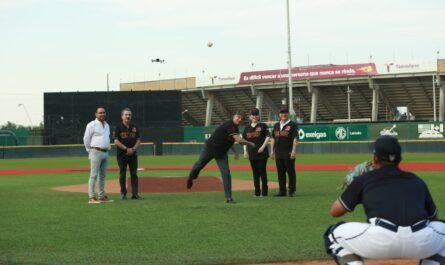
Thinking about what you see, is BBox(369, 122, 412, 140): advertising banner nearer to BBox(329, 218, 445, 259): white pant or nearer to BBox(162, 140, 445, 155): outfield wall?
BBox(162, 140, 445, 155): outfield wall

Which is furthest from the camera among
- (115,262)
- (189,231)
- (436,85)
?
(436,85)

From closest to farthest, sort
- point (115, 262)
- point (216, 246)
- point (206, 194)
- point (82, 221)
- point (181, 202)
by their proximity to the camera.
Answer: point (115, 262)
point (216, 246)
point (82, 221)
point (181, 202)
point (206, 194)

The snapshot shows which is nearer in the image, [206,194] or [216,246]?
[216,246]

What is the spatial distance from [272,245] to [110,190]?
921 cm

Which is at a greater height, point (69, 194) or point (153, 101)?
point (153, 101)

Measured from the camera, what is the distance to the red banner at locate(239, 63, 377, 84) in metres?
67.6

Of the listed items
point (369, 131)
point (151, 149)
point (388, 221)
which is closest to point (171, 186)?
point (388, 221)

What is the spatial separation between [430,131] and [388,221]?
38.5 m

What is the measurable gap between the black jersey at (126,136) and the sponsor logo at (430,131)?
30.5m

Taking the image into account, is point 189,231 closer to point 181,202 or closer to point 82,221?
point 82,221

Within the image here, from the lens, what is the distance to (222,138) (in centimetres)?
1309

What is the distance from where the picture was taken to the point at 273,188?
1675 cm

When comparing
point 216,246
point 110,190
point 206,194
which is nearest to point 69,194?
point 110,190

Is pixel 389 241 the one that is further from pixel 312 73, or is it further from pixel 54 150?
pixel 312 73
